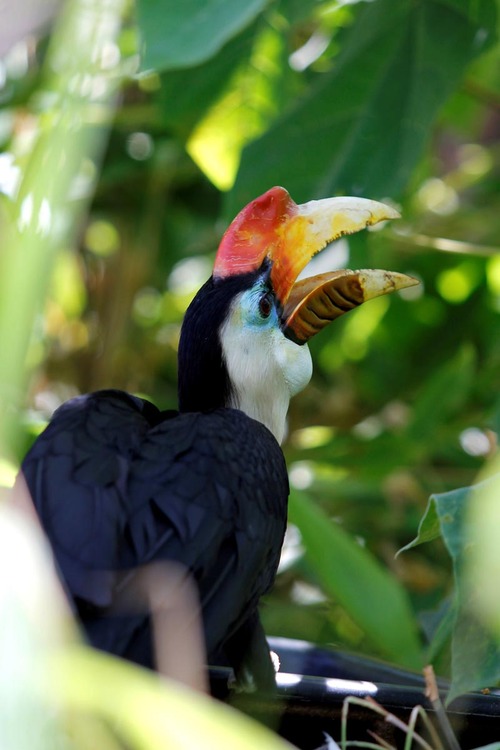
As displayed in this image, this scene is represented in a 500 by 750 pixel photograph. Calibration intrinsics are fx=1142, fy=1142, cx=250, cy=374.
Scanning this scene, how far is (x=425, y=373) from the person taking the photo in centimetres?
224

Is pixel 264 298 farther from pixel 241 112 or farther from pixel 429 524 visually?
pixel 241 112

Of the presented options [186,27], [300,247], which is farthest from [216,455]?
[186,27]

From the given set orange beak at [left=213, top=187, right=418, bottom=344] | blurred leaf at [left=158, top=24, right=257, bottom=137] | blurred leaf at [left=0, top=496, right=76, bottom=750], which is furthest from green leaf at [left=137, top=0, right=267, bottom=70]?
blurred leaf at [left=0, top=496, right=76, bottom=750]

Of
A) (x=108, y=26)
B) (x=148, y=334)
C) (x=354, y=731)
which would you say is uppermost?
(x=108, y=26)

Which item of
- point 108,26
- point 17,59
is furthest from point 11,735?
point 17,59

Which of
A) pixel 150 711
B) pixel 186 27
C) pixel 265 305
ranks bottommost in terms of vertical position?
pixel 265 305

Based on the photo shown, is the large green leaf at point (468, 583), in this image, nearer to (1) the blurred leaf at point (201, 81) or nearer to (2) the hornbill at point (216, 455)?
(2) the hornbill at point (216, 455)

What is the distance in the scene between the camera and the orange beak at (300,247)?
4.08ft

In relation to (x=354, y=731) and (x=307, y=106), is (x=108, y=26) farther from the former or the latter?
(x=354, y=731)

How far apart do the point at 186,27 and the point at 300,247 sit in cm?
29

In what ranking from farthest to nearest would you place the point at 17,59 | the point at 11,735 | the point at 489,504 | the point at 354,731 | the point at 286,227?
the point at 17,59 → the point at 286,227 → the point at 354,731 → the point at 489,504 → the point at 11,735

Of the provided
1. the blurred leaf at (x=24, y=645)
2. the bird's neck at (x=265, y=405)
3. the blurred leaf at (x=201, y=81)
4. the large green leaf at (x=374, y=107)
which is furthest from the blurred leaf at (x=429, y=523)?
the blurred leaf at (x=201, y=81)

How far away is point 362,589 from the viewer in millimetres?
1546

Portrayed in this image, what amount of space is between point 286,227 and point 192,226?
46.7 inches
